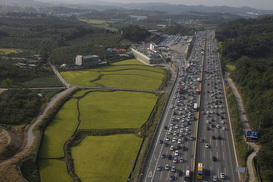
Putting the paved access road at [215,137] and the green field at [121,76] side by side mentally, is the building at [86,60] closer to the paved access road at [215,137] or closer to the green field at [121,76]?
the green field at [121,76]

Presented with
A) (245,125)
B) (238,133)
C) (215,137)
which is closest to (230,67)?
(245,125)

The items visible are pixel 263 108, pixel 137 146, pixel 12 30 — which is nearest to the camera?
pixel 137 146

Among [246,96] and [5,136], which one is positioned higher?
[246,96]

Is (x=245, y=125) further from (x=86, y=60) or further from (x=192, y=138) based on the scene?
(x=86, y=60)

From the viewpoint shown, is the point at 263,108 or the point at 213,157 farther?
the point at 263,108

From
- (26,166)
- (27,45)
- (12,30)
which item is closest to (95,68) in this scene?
(27,45)

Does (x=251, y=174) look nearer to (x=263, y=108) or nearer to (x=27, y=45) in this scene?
(x=263, y=108)

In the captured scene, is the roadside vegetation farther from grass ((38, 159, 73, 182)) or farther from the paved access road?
grass ((38, 159, 73, 182))

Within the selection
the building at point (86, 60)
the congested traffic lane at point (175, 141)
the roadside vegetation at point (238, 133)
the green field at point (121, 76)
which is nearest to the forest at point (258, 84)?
the roadside vegetation at point (238, 133)
